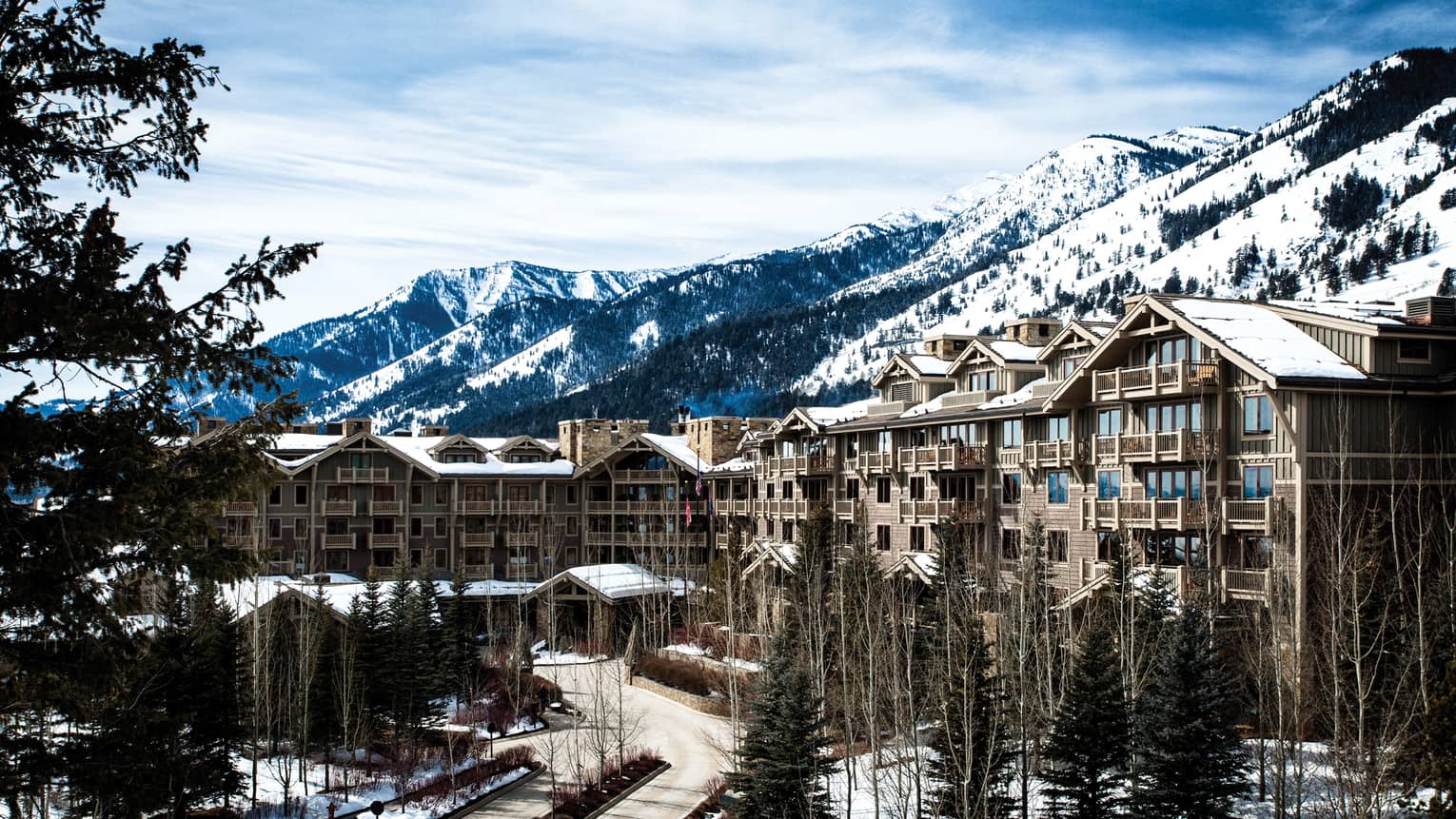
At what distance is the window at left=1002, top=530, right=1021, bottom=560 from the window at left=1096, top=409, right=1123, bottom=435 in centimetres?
612

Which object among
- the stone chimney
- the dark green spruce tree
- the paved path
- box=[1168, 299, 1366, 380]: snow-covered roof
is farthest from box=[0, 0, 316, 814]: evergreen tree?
the stone chimney

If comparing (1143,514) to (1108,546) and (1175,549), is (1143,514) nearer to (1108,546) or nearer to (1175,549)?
(1175,549)

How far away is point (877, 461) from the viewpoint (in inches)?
2303

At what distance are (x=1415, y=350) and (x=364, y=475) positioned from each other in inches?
2217

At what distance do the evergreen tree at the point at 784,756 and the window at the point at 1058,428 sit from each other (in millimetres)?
19852

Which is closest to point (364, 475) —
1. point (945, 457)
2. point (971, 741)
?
point (945, 457)

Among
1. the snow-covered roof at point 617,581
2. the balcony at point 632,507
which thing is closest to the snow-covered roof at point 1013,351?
the snow-covered roof at point 617,581

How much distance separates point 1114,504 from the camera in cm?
4162

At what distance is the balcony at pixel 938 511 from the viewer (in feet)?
166

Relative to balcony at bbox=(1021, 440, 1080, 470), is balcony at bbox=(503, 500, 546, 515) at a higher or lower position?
lower

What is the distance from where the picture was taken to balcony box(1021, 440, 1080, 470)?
45094 mm

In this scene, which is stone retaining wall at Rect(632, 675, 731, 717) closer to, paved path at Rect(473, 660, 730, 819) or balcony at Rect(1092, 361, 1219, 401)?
paved path at Rect(473, 660, 730, 819)

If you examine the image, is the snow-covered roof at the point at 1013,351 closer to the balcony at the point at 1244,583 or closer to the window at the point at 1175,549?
the window at the point at 1175,549

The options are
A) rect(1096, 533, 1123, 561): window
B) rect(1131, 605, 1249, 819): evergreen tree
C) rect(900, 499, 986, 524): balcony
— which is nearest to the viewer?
rect(1131, 605, 1249, 819): evergreen tree
